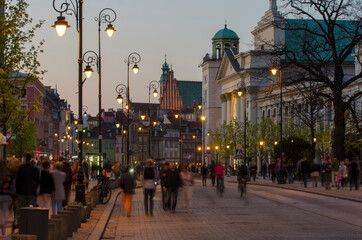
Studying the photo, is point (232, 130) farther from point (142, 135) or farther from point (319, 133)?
point (142, 135)

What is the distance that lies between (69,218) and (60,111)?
503 ft

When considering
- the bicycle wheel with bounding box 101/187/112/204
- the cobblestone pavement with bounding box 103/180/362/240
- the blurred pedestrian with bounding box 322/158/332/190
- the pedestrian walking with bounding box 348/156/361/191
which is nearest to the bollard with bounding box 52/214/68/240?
the cobblestone pavement with bounding box 103/180/362/240

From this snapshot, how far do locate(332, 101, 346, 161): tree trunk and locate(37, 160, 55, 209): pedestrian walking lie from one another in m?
25.1

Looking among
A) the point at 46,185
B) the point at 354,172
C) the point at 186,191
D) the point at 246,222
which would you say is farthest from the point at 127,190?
the point at 354,172

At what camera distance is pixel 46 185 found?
18844 millimetres

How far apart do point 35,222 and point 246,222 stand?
9.69m

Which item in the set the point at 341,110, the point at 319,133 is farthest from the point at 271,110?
the point at 341,110

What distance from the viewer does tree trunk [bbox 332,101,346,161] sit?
41531 millimetres

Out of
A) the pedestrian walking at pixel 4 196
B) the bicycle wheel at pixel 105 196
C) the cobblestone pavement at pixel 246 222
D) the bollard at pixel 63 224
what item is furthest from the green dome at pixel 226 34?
the bollard at pixel 63 224

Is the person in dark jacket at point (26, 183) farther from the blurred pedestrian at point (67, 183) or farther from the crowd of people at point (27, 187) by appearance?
the blurred pedestrian at point (67, 183)

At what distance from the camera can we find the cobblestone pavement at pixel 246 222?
57.7ft

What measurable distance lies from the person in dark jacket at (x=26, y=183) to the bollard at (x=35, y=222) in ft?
16.7

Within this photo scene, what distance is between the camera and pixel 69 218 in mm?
15914

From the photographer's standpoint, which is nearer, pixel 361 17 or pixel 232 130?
pixel 361 17
